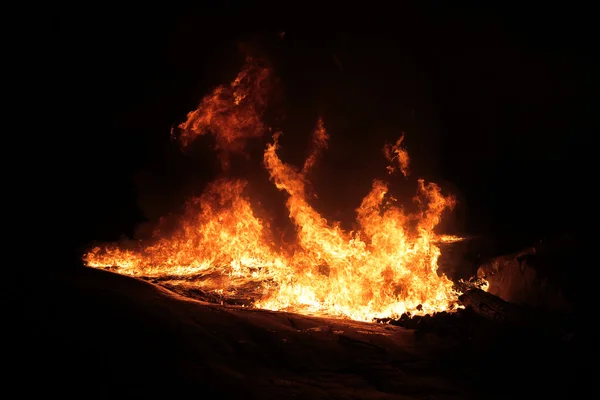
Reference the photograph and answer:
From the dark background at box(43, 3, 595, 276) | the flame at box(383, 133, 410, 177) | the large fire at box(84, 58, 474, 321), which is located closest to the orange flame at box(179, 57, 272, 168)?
the large fire at box(84, 58, 474, 321)

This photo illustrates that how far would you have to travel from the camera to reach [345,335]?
8281 mm

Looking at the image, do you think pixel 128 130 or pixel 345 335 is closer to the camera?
pixel 345 335

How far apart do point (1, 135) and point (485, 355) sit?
1691 cm

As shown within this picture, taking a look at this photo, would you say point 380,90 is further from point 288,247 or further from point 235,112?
point 288,247

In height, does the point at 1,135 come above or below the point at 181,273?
above

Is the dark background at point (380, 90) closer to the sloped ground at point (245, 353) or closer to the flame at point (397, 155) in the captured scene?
the flame at point (397, 155)

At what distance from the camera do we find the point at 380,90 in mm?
15375

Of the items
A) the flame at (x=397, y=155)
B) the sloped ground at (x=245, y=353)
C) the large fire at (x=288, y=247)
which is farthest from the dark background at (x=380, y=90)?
the sloped ground at (x=245, y=353)

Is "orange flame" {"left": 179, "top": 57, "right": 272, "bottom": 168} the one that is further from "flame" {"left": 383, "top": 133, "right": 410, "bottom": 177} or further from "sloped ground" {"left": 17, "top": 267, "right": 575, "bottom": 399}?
"sloped ground" {"left": 17, "top": 267, "right": 575, "bottom": 399}

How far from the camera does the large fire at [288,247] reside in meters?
11.0

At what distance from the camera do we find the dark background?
48.4 ft

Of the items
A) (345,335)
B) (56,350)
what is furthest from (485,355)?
(56,350)

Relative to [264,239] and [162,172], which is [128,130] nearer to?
[162,172]

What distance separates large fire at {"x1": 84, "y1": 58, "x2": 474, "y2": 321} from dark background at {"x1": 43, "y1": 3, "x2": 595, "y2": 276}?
3.73 ft
